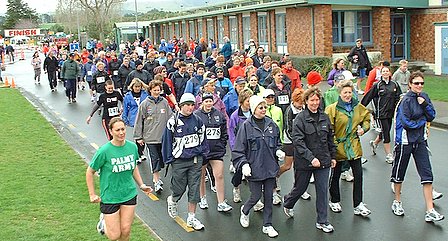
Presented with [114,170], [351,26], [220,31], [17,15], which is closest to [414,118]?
[114,170]

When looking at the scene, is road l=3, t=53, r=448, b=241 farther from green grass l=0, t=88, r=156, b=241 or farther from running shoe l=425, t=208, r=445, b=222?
green grass l=0, t=88, r=156, b=241

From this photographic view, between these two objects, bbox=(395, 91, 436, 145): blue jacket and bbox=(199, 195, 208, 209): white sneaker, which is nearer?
bbox=(395, 91, 436, 145): blue jacket

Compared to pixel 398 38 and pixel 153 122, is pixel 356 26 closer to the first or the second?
pixel 398 38

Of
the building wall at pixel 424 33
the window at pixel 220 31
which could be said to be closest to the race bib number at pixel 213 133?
the building wall at pixel 424 33

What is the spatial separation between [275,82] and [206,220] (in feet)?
12.2

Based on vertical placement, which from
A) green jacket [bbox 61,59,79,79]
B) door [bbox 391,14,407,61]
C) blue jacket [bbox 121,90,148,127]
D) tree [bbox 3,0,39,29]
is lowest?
blue jacket [bbox 121,90,148,127]

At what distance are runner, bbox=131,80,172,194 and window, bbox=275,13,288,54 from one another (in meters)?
23.1

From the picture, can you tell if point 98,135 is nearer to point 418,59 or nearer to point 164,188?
point 164,188

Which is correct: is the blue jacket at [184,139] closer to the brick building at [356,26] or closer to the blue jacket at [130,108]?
the blue jacket at [130,108]

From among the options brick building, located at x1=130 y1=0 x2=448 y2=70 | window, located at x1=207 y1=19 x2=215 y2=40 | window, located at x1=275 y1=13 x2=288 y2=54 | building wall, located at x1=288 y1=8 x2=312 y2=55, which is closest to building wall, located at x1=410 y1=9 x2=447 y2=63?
brick building, located at x1=130 y1=0 x2=448 y2=70

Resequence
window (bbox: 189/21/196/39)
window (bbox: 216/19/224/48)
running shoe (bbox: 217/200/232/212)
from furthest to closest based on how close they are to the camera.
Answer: window (bbox: 189/21/196/39), window (bbox: 216/19/224/48), running shoe (bbox: 217/200/232/212)

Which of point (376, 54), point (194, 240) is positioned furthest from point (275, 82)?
point (376, 54)

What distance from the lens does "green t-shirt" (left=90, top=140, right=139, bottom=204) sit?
678 cm

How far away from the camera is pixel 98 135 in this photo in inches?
630
